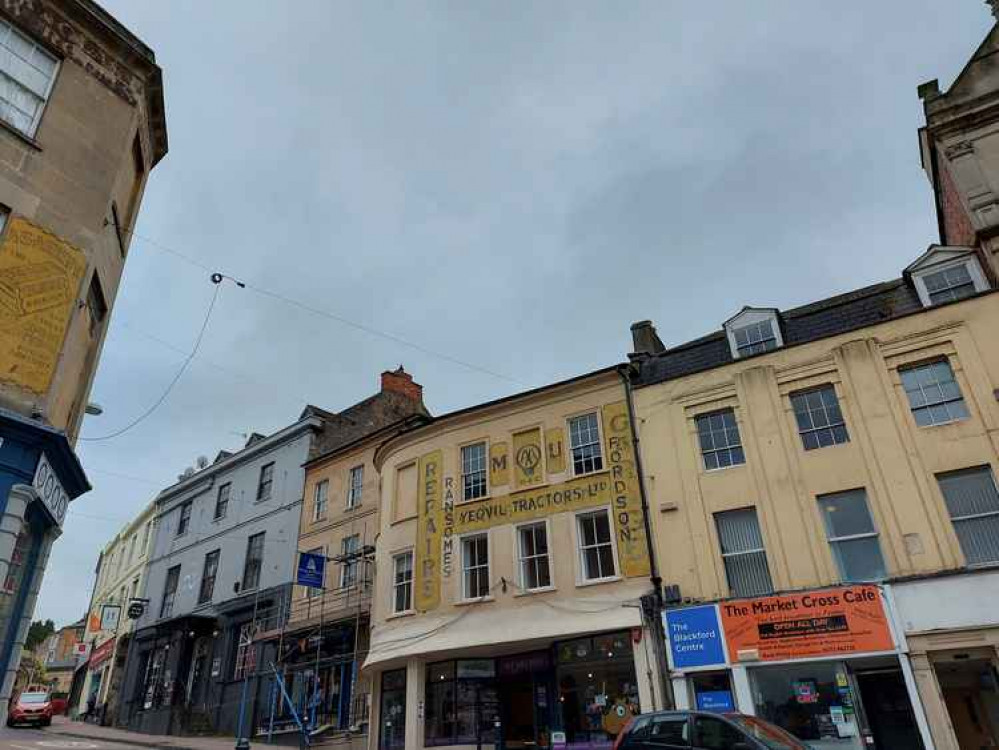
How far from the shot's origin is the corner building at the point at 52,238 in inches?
413

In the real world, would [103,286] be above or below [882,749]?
above

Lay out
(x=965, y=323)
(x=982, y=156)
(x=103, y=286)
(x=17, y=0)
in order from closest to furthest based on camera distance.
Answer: (x=17, y=0) < (x=103, y=286) < (x=965, y=323) < (x=982, y=156)

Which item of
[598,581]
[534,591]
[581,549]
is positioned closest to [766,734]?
[598,581]

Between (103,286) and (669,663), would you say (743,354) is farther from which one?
(103,286)

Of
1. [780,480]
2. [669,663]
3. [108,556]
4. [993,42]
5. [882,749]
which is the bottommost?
[882,749]

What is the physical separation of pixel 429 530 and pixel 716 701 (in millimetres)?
9832

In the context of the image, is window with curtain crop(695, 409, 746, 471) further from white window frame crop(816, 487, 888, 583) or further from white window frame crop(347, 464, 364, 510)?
white window frame crop(347, 464, 364, 510)

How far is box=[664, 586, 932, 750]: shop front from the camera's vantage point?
1429 centimetres

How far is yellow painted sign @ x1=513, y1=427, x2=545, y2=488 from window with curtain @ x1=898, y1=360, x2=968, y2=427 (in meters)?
9.90

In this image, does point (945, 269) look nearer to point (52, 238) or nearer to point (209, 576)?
point (52, 238)

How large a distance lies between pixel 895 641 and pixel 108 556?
5114 centimetres

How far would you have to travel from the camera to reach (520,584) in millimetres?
19453

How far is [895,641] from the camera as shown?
1417 centimetres

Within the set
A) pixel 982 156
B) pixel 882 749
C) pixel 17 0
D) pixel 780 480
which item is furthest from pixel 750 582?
pixel 17 0
